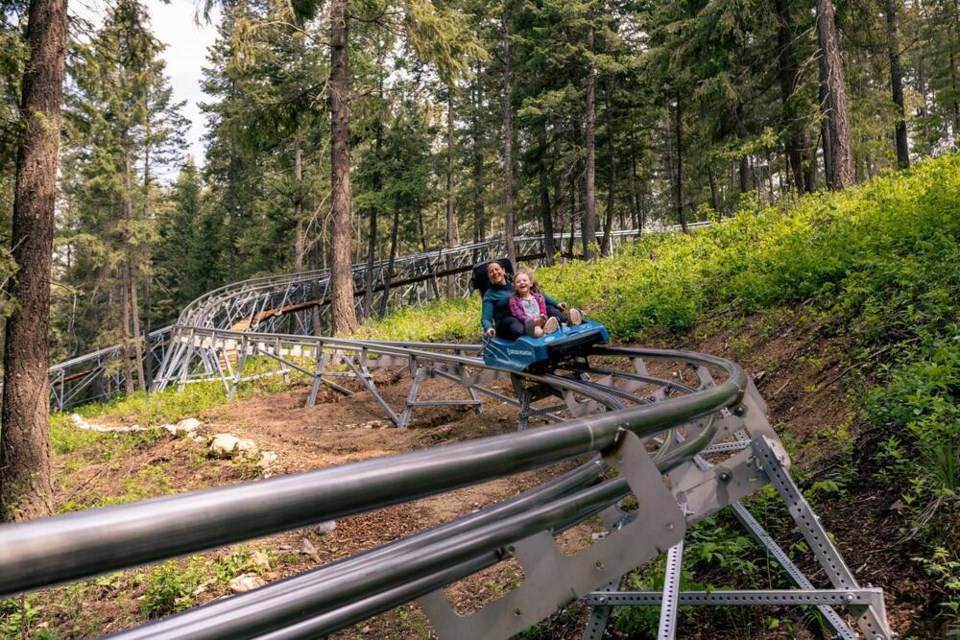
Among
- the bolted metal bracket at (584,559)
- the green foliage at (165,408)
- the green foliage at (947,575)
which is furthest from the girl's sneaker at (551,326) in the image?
the green foliage at (165,408)

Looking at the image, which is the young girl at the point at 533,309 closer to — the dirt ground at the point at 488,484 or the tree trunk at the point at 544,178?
the dirt ground at the point at 488,484

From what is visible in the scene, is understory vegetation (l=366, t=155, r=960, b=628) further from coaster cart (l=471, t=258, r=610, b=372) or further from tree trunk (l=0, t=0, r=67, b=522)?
tree trunk (l=0, t=0, r=67, b=522)

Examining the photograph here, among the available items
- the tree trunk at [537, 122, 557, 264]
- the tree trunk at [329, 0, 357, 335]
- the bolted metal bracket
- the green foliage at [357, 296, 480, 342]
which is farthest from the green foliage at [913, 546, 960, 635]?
the tree trunk at [537, 122, 557, 264]

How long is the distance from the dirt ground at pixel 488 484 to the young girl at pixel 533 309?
1541 mm

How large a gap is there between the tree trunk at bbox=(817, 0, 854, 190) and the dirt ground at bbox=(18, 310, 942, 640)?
6.52 metres

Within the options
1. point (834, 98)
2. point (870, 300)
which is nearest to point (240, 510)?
point (870, 300)

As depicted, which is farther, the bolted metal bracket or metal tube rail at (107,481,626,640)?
the bolted metal bracket

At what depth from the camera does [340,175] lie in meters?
16.3

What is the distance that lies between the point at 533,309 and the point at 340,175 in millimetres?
10744

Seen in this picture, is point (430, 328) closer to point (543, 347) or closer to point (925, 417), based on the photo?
point (543, 347)

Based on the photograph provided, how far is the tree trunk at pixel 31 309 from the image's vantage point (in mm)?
7992

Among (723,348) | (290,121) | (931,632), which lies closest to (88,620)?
(931,632)

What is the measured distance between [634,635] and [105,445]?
10508 millimetres

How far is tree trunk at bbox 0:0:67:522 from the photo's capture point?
7.99 m
